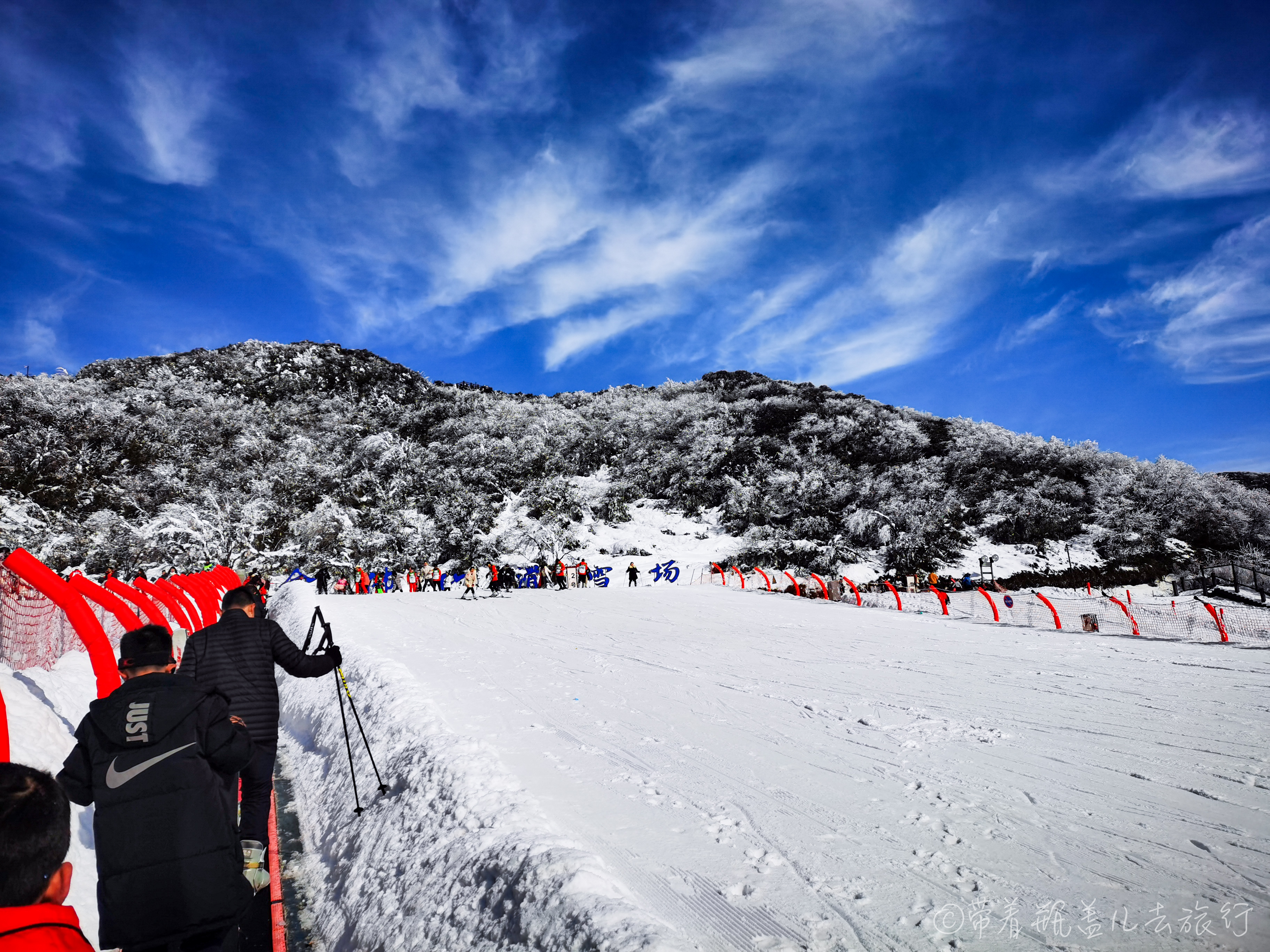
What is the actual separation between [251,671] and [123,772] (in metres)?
2.05

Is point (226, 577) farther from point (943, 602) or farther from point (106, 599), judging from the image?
point (943, 602)

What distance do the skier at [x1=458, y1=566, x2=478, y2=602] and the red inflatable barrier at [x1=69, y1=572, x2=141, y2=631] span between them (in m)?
15.8

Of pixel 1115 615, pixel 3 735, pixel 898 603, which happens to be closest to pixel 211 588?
pixel 3 735

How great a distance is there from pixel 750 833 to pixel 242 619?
4113mm

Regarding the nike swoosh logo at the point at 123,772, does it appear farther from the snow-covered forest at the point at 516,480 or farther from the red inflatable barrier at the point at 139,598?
the snow-covered forest at the point at 516,480

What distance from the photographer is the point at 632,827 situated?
4.56 metres

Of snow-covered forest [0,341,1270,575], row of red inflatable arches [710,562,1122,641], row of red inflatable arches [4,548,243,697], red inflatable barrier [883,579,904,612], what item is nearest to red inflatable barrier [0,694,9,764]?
row of red inflatable arches [4,548,243,697]

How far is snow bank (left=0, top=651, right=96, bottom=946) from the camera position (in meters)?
3.86

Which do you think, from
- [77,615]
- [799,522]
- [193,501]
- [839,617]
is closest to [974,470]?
[799,522]

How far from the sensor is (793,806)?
16.1ft

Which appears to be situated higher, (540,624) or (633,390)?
(633,390)

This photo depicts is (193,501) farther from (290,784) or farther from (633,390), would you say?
(633,390)

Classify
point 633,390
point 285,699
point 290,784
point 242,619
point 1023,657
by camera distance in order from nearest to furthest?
1. point 242,619
2. point 290,784
3. point 285,699
4. point 1023,657
5. point 633,390

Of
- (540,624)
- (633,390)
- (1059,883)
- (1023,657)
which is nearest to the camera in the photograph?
(1059,883)
